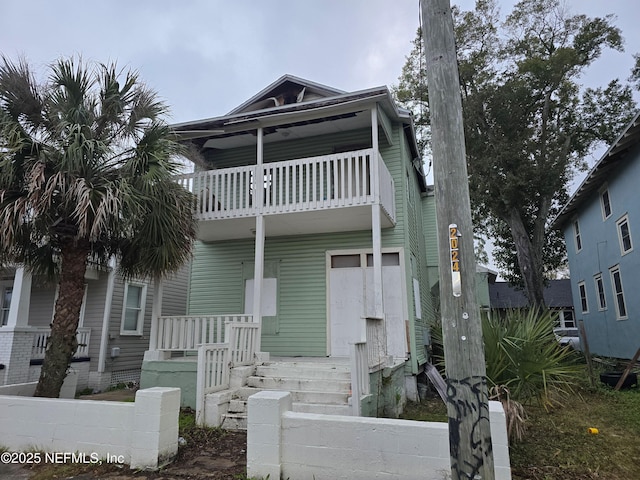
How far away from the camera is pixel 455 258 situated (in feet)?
9.08

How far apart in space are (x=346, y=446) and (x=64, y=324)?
509cm

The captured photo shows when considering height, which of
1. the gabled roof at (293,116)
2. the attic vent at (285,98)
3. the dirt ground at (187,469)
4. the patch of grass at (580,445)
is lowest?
A: the dirt ground at (187,469)

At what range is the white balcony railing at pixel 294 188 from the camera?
883 cm

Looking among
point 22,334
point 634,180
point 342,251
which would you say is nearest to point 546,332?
point 342,251

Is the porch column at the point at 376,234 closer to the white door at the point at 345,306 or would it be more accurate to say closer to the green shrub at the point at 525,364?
the white door at the point at 345,306

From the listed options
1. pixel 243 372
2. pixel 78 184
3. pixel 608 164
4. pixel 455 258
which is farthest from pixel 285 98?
pixel 608 164

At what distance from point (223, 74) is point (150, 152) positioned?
822 cm

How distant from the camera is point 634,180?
40.2 ft

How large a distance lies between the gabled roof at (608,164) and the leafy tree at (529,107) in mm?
1710

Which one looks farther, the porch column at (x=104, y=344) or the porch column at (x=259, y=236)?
the porch column at (x=104, y=344)

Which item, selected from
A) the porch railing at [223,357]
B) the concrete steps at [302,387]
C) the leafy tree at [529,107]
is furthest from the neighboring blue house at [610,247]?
the porch railing at [223,357]

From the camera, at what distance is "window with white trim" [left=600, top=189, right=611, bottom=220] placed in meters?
14.7

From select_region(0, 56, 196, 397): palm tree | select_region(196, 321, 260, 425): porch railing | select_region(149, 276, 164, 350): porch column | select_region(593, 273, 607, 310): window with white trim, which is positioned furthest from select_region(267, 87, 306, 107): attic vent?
select_region(593, 273, 607, 310): window with white trim

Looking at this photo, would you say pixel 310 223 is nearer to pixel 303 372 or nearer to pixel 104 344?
pixel 303 372
